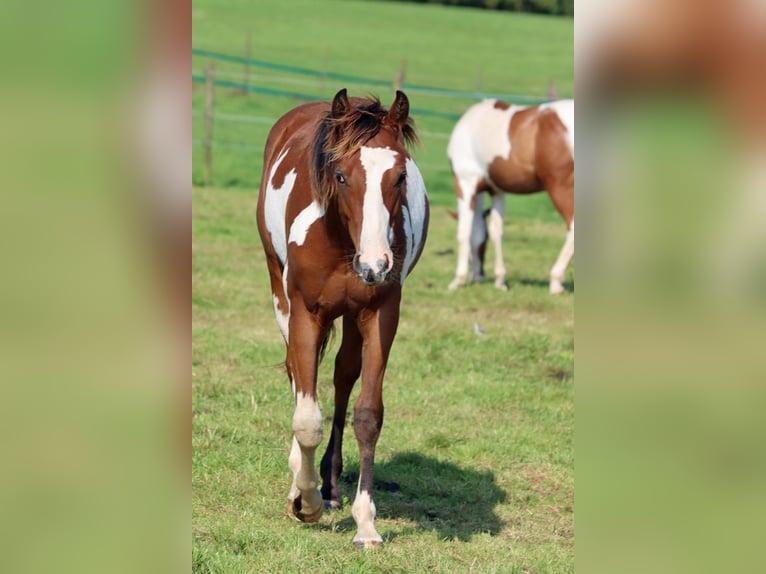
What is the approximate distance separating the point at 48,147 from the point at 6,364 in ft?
0.69

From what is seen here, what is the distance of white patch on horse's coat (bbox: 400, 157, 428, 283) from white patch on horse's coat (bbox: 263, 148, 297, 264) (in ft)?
1.74

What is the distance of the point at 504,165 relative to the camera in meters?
10.5

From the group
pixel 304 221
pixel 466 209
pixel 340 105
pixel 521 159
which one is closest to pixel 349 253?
pixel 304 221

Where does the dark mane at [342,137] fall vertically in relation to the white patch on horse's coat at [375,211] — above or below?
above

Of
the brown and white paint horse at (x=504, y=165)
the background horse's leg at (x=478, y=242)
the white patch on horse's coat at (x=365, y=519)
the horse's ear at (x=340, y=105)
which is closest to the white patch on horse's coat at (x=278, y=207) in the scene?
the horse's ear at (x=340, y=105)

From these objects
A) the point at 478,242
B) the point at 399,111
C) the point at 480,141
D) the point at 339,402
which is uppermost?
the point at 480,141

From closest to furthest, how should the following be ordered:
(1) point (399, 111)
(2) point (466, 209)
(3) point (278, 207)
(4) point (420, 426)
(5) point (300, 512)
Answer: (1) point (399, 111)
(5) point (300, 512)
(3) point (278, 207)
(4) point (420, 426)
(2) point (466, 209)

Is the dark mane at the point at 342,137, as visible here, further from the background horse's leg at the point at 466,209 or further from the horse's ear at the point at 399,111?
the background horse's leg at the point at 466,209

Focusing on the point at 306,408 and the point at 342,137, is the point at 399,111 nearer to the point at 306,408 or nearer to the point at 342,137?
the point at 342,137

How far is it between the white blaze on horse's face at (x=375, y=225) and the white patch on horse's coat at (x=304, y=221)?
0.43 metres

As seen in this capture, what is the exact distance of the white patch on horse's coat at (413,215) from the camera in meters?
4.00

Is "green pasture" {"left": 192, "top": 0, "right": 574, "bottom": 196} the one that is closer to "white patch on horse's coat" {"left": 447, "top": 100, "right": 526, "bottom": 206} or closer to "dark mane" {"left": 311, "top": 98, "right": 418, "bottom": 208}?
"white patch on horse's coat" {"left": 447, "top": 100, "right": 526, "bottom": 206}

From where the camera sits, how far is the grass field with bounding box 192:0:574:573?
374 centimetres

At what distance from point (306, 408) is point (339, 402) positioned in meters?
0.62
